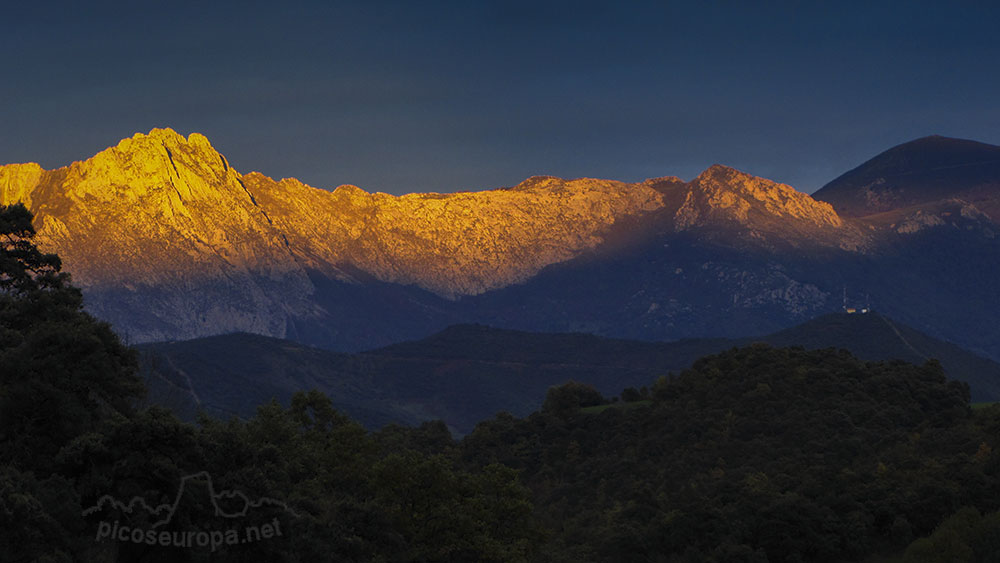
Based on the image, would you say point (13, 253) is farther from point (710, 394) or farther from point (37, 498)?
point (710, 394)

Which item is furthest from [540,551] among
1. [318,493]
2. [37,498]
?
→ [37,498]

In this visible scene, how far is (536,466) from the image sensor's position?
118 metres

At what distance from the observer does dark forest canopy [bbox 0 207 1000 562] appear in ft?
137

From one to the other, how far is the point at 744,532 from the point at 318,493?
2684 centimetres

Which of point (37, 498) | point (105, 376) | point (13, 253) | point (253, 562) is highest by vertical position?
point (13, 253)

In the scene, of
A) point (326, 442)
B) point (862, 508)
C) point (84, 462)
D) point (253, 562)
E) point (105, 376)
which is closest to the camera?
point (84, 462)

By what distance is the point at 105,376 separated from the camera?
4772 centimetres

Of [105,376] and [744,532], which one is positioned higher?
[105,376]

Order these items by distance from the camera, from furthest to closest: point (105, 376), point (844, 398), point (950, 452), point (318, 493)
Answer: point (844, 398)
point (950, 452)
point (318, 493)
point (105, 376)

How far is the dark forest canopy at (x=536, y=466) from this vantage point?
4175cm

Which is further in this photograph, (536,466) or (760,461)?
A: (536,466)

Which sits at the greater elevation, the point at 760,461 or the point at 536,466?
the point at 760,461

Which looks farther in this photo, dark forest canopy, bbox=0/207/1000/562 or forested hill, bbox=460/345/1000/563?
forested hill, bbox=460/345/1000/563

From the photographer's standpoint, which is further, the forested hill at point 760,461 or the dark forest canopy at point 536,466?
the forested hill at point 760,461
